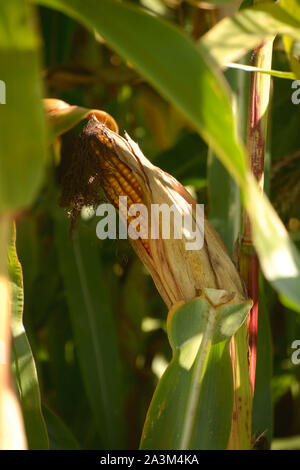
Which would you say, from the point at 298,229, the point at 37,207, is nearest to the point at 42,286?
the point at 37,207

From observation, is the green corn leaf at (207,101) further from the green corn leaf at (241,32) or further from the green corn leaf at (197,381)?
the green corn leaf at (197,381)

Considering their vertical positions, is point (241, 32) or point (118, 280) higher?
point (241, 32)

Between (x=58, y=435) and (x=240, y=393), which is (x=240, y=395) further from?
(x=58, y=435)

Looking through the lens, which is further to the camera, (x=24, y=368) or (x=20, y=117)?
(x=24, y=368)

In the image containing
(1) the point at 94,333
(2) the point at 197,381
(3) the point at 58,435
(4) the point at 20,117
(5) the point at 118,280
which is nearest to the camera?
(4) the point at 20,117

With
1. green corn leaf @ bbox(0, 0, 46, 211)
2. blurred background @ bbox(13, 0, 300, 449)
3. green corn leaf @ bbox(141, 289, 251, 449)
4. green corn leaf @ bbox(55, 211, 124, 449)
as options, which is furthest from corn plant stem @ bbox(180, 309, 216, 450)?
green corn leaf @ bbox(55, 211, 124, 449)

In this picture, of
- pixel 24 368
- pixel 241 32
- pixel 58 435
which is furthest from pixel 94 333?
pixel 241 32
